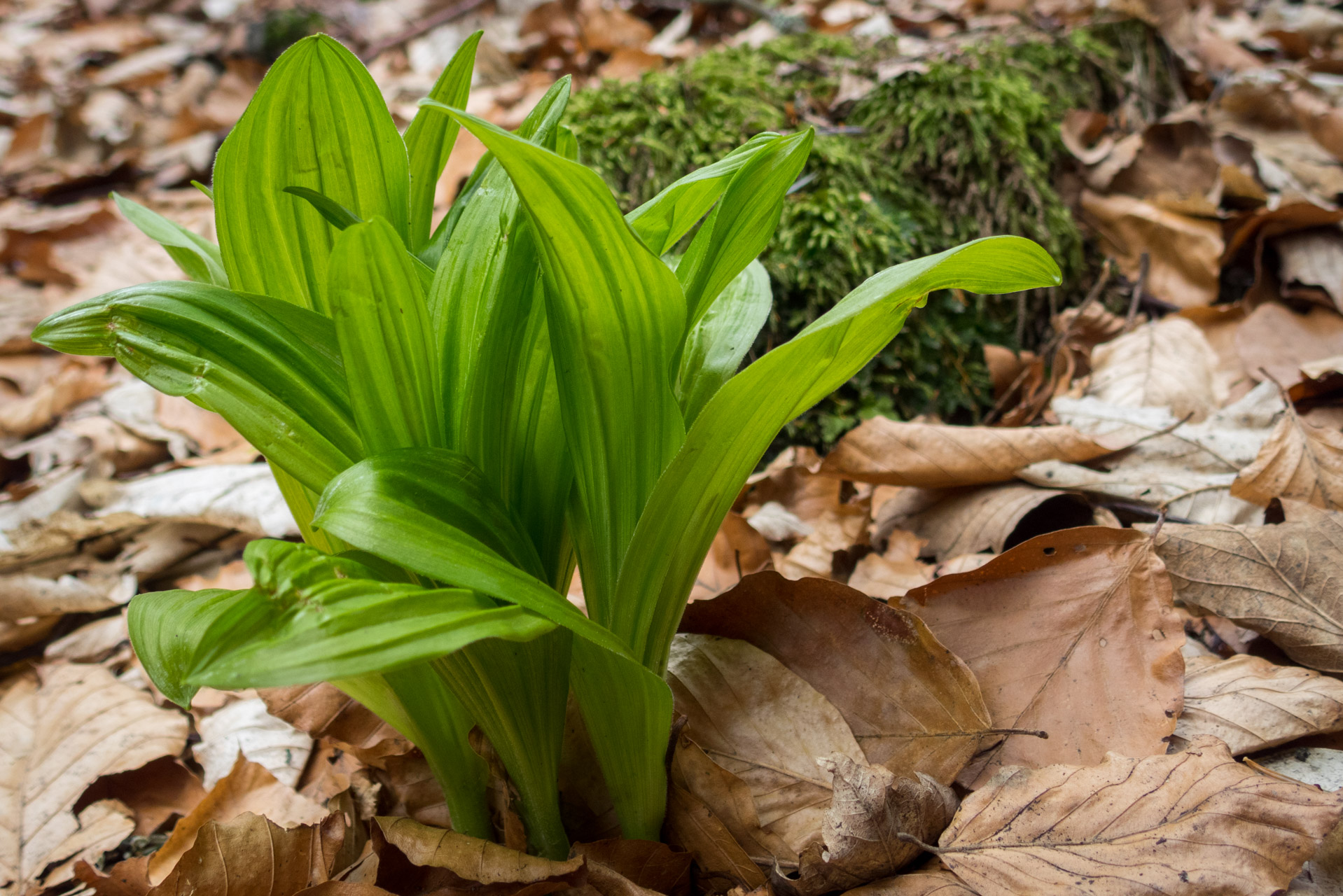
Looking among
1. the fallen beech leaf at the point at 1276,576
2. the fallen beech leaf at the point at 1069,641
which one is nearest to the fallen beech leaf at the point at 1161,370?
the fallen beech leaf at the point at 1276,576

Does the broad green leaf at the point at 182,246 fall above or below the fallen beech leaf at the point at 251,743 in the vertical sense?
above

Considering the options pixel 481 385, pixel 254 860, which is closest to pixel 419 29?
→ pixel 481 385

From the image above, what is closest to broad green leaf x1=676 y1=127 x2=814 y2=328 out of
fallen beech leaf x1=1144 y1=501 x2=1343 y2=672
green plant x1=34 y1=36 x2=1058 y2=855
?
green plant x1=34 y1=36 x2=1058 y2=855

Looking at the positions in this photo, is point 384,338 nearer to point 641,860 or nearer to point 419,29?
point 641,860

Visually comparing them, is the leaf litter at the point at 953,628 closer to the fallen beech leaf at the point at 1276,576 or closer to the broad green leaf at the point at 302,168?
the fallen beech leaf at the point at 1276,576

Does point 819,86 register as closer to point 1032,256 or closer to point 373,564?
point 1032,256

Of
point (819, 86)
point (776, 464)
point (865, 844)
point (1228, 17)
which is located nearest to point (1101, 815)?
point (865, 844)
